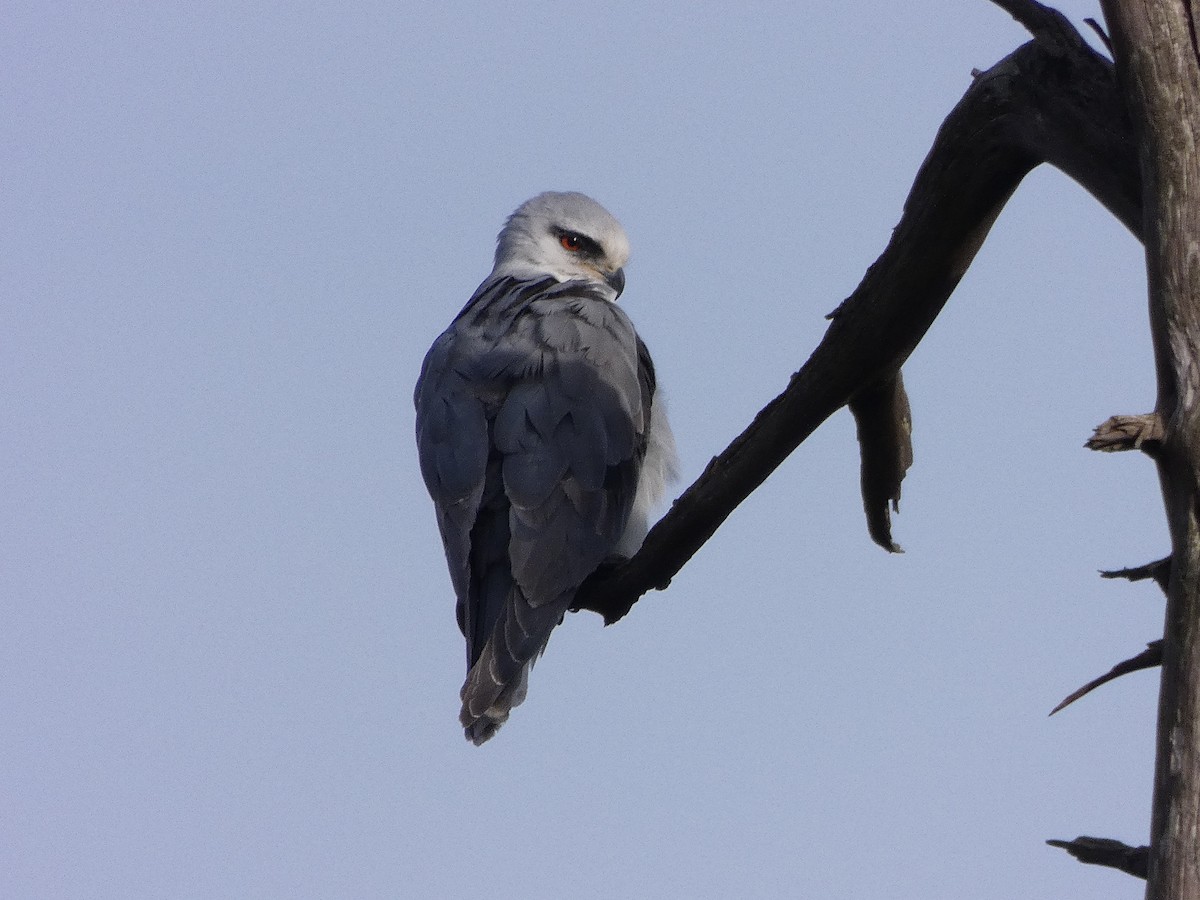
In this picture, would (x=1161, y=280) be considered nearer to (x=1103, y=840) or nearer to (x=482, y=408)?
(x=1103, y=840)

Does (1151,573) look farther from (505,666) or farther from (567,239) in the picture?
(567,239)

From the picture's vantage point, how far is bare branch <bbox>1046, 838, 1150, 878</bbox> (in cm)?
276

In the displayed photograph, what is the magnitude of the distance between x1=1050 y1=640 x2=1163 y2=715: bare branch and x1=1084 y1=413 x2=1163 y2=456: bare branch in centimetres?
46

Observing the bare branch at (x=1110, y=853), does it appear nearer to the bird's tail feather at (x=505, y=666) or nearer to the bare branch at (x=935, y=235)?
the bare branch at (x=935, y=235)

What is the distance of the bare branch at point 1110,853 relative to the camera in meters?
2.76

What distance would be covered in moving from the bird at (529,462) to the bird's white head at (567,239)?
1.46 metres

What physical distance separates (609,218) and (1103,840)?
5423 mm

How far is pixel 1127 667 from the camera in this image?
291 centimetres

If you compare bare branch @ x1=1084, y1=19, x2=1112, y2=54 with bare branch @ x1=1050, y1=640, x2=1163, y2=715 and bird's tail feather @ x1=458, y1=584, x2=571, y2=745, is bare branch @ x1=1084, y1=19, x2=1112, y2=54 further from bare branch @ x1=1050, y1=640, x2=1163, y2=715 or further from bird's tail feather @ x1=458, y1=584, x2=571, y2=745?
bird's tail feather @ x1=458, y1=584, x2=571, y2=745

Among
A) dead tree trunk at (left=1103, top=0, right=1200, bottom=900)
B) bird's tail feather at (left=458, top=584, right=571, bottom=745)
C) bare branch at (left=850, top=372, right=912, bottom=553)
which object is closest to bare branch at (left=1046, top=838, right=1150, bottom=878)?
dead tree trunk at (left=1103, top=0, right=1200, bottom=900)

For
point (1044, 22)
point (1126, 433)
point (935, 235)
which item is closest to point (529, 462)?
point (935, 235)

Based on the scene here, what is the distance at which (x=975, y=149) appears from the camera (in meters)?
3.43

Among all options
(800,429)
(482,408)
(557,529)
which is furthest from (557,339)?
(800,429)

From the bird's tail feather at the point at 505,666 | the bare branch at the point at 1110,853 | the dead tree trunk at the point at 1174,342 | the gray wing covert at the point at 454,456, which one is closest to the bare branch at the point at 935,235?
the dead tree trunk at the point at 1174,342
